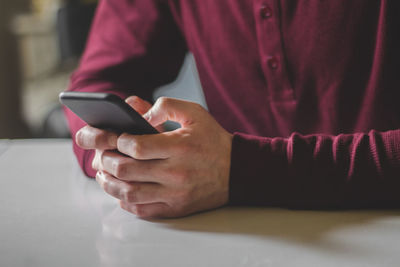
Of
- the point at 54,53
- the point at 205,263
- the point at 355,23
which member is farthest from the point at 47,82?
the point at 205,263

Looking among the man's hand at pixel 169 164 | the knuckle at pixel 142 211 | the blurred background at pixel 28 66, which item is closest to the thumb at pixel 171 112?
the man's hand at pixel 169 164

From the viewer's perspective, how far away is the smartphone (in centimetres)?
49

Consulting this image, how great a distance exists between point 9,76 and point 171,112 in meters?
2.87

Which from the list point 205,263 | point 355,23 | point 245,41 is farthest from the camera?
point 245,41

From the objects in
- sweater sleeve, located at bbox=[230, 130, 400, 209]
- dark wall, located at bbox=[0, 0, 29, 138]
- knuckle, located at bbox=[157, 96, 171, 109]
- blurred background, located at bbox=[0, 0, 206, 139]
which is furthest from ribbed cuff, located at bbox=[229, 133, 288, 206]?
dark wall, located at bbox=[0, 0, 29, 138]

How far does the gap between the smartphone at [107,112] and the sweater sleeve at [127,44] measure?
1.26ft

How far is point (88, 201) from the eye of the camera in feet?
2.04

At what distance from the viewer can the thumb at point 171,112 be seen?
58 cm

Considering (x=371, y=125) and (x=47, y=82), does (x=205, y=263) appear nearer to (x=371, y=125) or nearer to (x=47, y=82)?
(x=371, y=125)

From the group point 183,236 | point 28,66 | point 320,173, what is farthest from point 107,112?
point 28,66

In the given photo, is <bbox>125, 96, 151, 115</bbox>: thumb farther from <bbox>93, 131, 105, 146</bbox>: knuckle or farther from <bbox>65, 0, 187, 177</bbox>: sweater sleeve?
<bbox>65, 0, 187, 177</bbox>: sweater sleeve

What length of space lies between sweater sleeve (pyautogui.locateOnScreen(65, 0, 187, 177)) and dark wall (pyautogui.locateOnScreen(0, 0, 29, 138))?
2.36m

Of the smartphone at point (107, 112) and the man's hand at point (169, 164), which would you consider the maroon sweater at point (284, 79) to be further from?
the smartphone at point (107, 112)

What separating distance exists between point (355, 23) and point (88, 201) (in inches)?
20.6
